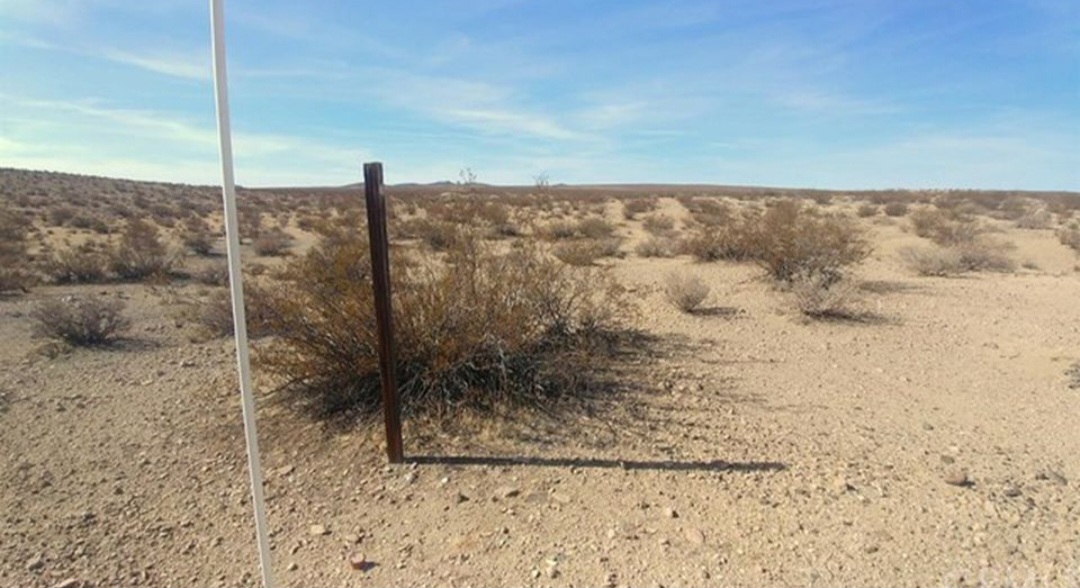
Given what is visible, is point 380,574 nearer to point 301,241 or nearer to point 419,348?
point 419,348

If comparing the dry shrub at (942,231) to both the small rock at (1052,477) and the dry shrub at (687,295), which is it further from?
the small rock at (1052,477)

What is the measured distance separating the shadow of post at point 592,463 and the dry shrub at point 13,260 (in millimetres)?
11567

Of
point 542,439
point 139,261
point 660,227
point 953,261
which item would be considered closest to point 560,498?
point 542,439

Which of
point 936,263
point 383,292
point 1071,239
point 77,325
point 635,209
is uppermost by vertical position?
point 635,209

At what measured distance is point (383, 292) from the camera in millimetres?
3930

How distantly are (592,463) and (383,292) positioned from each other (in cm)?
176

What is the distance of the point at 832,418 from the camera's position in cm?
509

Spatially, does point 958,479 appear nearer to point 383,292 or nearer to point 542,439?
point 542,439

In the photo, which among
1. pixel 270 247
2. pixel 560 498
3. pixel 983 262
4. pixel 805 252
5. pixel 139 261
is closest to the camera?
pixel 560 498

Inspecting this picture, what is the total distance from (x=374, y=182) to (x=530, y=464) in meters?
2.07

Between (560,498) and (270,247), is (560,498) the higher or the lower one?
the lower one

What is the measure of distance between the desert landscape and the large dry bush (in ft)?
0.08

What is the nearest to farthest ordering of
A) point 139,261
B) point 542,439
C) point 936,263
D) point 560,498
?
point 560,498 → point 542,439 → point 936,263 → point 139,261

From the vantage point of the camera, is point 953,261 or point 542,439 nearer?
point 542,439
